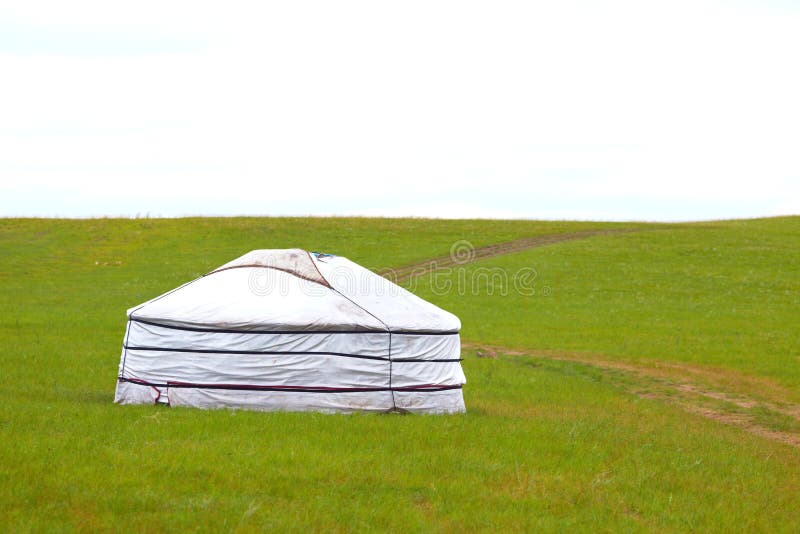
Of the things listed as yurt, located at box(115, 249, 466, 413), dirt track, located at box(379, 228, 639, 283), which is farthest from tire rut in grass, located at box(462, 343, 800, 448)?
dirt track, located at box(379, 228, 639, 283)

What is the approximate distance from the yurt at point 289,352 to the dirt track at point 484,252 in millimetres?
19130

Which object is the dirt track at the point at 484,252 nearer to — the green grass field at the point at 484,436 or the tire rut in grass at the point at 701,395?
the green grass field at the point at 484,436

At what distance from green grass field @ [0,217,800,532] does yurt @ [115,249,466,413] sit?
59 cm

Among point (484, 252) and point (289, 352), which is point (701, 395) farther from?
point (484, 252)

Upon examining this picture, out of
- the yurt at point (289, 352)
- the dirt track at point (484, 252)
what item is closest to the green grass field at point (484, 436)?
the yurt at point (289, 352)

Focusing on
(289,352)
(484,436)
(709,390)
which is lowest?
(709,390)

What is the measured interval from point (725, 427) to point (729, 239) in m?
30.8

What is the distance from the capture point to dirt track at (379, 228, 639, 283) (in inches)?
1256

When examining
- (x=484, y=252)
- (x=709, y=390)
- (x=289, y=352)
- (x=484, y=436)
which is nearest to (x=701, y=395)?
(x=709, y=390)

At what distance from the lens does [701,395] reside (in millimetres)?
14203

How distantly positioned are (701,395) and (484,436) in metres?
6.51

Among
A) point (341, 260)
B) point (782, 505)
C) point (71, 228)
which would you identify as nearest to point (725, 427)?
point (782, 505)

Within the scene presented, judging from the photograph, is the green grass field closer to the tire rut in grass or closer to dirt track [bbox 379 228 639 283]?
the tire rut in grass

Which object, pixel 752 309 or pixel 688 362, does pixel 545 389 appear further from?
pixel 752 309
